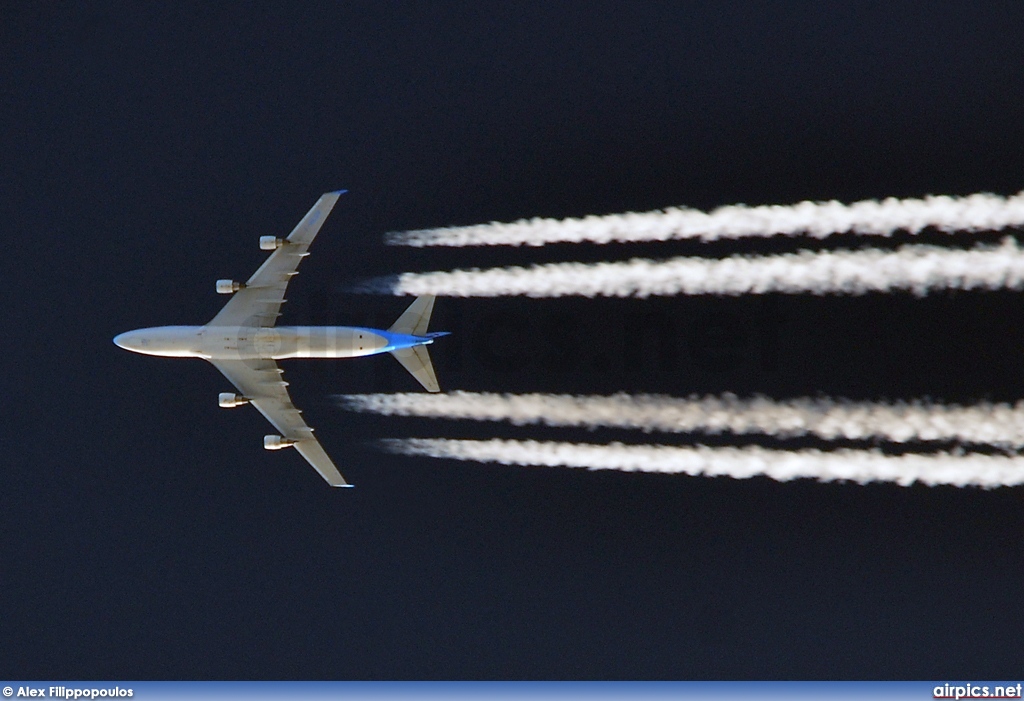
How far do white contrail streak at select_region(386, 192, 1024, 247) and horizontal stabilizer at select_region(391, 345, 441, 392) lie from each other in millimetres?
2383

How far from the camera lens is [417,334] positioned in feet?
98.7

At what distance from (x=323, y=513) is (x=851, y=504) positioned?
14.6 metres

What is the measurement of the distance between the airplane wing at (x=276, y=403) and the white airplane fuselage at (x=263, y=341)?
505 mm

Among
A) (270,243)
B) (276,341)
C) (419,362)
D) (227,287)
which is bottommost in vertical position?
A: (419,362)

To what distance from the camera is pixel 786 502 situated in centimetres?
2984

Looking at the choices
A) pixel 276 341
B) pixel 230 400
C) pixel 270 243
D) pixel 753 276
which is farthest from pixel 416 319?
pixel 753 276

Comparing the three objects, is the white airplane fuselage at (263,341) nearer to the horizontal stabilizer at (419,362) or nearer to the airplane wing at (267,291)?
the airplane wing at (267,291)

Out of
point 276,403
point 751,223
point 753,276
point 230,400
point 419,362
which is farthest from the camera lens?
point 276,403

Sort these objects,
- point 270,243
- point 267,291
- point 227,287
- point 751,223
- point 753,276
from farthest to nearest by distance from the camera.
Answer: point 267,291
point 227,287
point 270,243
point 751,223
point 753,276

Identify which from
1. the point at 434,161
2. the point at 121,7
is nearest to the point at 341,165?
the point at 434,161

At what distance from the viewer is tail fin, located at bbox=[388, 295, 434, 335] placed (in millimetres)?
30062

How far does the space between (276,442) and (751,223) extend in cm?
1398

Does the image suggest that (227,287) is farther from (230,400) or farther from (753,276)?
(753,276)

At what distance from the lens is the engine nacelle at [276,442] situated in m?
30.6
